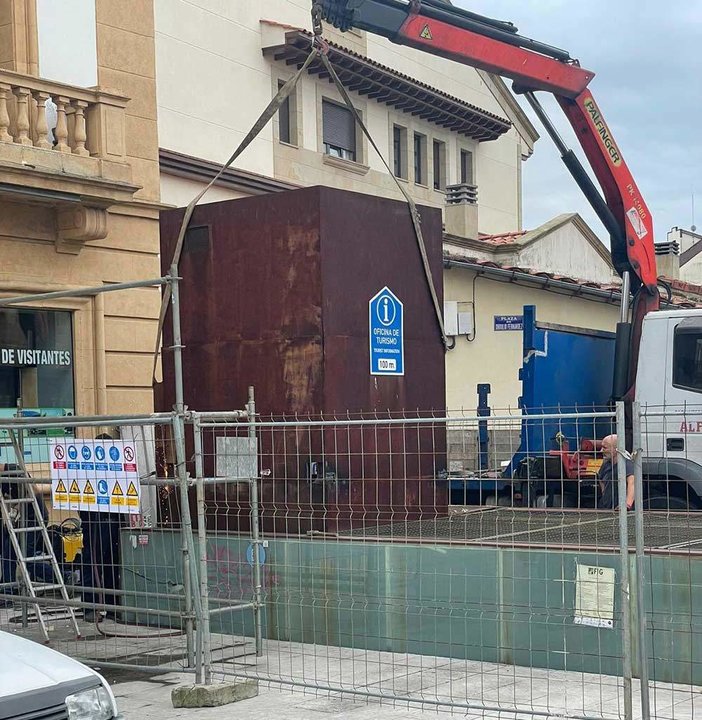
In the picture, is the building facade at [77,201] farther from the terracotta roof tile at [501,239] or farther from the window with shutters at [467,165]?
the window with shutters at [467,165]

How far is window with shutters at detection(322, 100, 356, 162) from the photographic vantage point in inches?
903

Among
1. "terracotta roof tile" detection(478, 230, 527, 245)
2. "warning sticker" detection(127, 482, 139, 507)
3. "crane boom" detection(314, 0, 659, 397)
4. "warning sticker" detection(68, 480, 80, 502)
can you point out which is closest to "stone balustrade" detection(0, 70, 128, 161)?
"crane boom" detection(314, 0, 659, 397)

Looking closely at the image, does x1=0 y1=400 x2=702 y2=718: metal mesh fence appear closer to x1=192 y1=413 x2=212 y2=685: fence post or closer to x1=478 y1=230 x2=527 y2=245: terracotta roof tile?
x1=192 y1=413 x2=212 y2=685: fence post

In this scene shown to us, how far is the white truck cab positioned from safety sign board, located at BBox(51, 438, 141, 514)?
5077mm

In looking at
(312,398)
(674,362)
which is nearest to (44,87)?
(312,398)

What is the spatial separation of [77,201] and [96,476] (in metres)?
4.66

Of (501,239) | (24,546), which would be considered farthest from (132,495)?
(501,239)

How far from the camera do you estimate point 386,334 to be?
34.6 feet

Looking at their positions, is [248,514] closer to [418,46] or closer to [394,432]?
[394,432]

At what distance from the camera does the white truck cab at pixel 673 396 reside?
11219 millimetres

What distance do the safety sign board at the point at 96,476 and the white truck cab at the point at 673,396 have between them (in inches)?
200

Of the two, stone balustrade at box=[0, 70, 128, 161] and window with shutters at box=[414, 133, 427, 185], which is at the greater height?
window with shutters at box=[414, 133, 427, 185]

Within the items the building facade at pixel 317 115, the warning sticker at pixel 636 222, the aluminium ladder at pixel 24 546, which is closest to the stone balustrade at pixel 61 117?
the building facade at pixel 317 115

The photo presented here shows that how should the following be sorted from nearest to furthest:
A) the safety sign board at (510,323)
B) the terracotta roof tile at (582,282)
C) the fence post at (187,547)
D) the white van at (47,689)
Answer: the white van at (47,689), the fence post at (187,547), the safety sign board at (510,323), the terracotta roof tile at (582,282)
